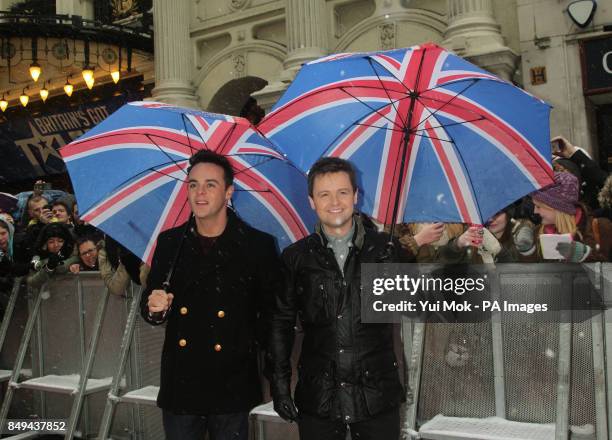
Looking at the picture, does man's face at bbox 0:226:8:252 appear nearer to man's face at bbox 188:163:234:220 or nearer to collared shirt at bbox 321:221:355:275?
man's face at bbox 188:163:234:220

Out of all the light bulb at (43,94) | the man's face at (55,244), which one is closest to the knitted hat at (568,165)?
the man's face at (55,244)

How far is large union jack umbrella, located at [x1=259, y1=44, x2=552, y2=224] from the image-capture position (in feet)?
13.7

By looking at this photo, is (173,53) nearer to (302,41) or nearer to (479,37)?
(302,41)

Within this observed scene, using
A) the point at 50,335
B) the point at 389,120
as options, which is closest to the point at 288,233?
the point at 389,120

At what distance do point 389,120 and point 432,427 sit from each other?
1.98 metres

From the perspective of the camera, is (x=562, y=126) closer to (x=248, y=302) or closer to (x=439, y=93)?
(x=439, y=93)

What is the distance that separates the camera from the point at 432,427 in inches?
174

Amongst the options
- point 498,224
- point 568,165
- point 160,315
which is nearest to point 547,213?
point 498,224

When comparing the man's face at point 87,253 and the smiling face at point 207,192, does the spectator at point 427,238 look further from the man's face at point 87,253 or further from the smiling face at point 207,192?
the man's face at point 87,253

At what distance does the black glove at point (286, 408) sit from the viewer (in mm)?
3439

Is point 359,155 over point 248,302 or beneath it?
over

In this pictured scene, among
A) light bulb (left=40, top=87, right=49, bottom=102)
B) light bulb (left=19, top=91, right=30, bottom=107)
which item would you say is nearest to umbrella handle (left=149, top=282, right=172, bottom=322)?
light bulb (left=40, top=87, right=49, bottom=102)

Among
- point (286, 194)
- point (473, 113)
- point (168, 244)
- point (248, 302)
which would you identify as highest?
point (473, 113)

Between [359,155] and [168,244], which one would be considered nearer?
[168,244]
